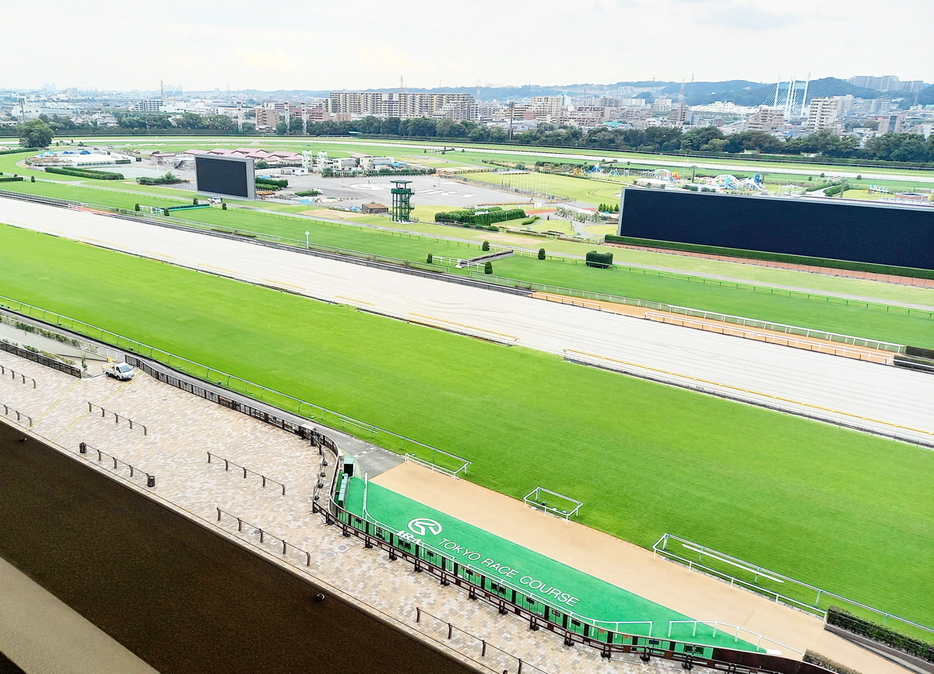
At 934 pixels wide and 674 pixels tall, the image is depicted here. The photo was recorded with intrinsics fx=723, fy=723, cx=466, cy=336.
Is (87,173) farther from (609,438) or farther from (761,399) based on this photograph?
(761,399)

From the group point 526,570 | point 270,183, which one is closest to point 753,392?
point 526,570

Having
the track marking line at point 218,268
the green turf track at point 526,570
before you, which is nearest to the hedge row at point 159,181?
the track marking line at point 218,268

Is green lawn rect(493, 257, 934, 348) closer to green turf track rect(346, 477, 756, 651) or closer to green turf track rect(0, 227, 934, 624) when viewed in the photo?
green turf track rect(0, 227, 934, 624)

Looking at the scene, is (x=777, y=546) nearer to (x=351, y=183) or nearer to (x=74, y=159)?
(x=351, y=183)

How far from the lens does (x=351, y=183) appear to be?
11719 cm

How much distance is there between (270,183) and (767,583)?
9531cm

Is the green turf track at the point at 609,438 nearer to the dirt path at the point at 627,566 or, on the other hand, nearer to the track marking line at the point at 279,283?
the dirt path at the point at 627,566

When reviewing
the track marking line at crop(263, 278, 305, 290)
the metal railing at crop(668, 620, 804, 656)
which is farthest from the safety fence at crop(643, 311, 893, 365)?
the metal railing at crop(668, 620, 804, 656)

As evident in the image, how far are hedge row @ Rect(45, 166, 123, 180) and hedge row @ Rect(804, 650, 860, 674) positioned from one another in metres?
117

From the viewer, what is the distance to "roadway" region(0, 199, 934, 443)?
34156mm

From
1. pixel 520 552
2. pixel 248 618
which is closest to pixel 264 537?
pixel 248 618

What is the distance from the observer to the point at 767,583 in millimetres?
20266

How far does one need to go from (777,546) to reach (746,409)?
11420 millimetres

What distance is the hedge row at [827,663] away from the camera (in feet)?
53.0
